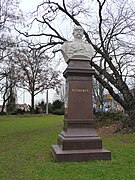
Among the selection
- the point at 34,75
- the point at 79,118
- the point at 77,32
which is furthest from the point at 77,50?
the point at 34,75

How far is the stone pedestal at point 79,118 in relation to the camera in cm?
692

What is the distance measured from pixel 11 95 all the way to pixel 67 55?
132ft

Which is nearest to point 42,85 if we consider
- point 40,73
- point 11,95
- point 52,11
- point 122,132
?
point 40,73

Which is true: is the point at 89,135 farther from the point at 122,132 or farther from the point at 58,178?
the point at 122,132

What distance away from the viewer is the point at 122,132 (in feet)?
43.8

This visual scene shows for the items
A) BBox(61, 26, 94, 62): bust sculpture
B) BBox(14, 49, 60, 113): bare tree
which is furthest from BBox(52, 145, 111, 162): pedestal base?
BBox(14, 49, 60, 113): bare tree

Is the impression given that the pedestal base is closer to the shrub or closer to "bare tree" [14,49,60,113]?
the shrub

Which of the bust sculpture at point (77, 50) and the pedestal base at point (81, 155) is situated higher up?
the bust sculpture at point (77, 50)

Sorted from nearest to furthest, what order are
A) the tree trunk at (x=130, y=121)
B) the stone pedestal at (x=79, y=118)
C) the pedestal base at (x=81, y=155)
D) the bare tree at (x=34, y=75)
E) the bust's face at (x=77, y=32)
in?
1. the pedestal base at (x=81, y=155)
2. the stone pedestal at (x=79, y=118)
3. the bust's face at (x=77, y=32)
4. the tree trunk at (x=130, y=121)
5. the bare tree at (x=34, y=75)

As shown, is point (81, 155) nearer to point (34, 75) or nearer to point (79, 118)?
point (79, 118)

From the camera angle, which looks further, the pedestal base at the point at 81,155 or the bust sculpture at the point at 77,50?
the bust sculpture at the point at 77,50

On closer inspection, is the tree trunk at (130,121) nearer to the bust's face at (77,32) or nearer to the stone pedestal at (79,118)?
the stone pedestal at (79,118)

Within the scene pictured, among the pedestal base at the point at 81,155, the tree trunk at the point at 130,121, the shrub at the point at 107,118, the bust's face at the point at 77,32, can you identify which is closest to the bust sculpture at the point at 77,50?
the bust's face at the point at 77,32

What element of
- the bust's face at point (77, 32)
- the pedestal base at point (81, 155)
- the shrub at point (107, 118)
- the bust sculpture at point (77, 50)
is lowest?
the pedestal base at point (81, 155)
